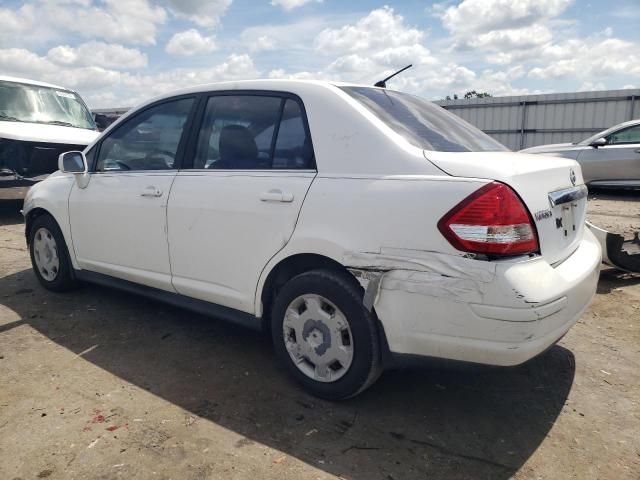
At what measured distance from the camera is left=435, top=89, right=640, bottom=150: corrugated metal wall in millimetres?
15211

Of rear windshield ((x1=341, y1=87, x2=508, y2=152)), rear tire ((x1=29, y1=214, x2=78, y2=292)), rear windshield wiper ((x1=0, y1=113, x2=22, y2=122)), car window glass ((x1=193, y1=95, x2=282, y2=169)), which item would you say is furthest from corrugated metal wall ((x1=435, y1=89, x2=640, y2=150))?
rear tire ((x1=29, y1=214, x2=78, y2=292))

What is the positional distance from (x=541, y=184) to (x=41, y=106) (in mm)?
9234

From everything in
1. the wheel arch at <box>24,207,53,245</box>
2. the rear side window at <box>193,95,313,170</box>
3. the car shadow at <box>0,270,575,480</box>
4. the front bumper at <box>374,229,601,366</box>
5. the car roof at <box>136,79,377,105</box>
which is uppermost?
the car roof at <box>136,79,377,105</box>

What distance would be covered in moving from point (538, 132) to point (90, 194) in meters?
15.6

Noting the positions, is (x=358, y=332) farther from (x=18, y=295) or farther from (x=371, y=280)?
(x=18, y=295)

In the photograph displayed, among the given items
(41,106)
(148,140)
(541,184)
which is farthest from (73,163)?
(41,106)

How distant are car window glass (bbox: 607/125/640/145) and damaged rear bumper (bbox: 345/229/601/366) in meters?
9.36

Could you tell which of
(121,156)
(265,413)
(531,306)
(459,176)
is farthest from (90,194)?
(531,306)

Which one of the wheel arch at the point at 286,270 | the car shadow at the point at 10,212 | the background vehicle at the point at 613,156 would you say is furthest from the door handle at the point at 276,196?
the background vehicle at the point at 613,156

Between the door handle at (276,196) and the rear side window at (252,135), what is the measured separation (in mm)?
168

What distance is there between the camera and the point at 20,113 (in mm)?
8930

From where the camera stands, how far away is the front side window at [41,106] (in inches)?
351

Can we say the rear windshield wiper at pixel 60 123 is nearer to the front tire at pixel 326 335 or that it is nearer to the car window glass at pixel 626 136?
the front tire at pixel 326 335

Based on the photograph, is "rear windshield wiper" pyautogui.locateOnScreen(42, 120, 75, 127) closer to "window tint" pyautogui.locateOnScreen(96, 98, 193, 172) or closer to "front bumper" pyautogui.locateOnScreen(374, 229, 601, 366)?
"window tint" pyautogui.locateOnScreen(96, 98, 193, 172)
